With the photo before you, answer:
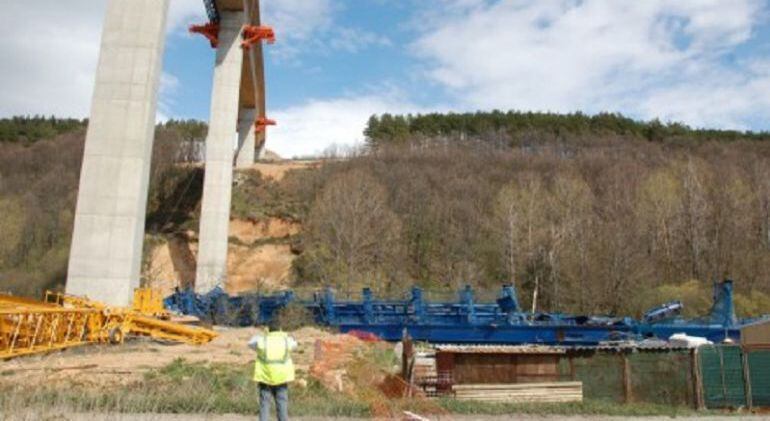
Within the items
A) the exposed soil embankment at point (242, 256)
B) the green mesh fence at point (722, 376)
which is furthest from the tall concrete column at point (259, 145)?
the green mesh fence at point (722, 376)

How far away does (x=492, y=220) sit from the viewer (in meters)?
52.5

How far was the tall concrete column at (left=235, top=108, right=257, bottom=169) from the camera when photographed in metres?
55.9

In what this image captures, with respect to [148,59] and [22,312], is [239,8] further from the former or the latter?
[22,312]

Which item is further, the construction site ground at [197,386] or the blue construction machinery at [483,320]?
the blue construction machinery at [483,320]

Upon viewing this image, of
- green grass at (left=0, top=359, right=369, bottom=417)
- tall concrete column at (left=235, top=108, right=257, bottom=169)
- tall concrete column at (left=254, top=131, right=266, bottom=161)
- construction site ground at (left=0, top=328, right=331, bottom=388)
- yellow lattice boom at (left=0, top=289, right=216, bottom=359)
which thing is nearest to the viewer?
green grass at (left=0, top=359, right=369, bottom=417)

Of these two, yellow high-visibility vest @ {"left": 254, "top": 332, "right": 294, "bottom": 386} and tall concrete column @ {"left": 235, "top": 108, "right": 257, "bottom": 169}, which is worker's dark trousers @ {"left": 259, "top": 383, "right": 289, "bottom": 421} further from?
tall concrete column @ {"left": 235, "top": 108, "right": 257, "bottom": 169}

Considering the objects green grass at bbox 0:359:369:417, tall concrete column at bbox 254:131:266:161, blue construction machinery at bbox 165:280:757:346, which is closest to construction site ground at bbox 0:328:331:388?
green grass at bbox 0:359:369:417

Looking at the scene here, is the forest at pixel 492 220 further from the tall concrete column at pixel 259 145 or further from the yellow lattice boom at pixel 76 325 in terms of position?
the yellow lattice boom at pixel 76 325

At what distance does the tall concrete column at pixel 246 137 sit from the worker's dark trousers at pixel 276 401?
4898cm

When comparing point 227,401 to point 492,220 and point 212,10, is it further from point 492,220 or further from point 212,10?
point 492,220

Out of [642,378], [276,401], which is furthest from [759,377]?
[276,401]

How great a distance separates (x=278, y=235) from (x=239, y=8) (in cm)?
2055

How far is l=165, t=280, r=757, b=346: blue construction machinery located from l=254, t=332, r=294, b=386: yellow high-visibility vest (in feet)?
44.4

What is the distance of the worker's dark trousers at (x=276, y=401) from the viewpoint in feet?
28.3
